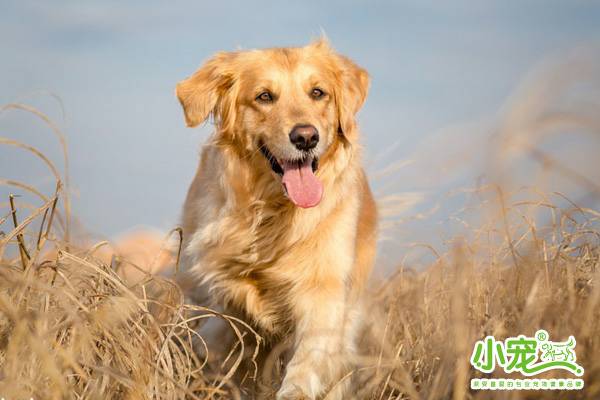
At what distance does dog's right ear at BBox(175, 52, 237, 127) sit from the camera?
4.51 metres

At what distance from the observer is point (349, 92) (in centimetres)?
452

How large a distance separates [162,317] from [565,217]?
6.96ft

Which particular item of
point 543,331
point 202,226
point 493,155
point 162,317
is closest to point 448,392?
point 543,331

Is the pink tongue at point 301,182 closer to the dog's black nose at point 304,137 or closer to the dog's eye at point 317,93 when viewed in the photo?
the dog's black nose at point 304,137

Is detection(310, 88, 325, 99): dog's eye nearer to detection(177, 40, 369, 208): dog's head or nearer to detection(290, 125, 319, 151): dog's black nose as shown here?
detection(177, 40, 369, 208): dog's head

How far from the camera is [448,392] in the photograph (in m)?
2.73

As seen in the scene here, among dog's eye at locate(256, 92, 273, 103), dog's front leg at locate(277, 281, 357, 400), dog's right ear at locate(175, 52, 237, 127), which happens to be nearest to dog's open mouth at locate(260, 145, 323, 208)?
dog's eye at locate(256, 92, 273, 103)

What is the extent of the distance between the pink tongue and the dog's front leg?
0.49 metres

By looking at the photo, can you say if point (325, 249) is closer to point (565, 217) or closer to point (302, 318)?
point (302, 318)

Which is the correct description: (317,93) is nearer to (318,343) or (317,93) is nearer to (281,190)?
(281,190)

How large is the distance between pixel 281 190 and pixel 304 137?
1.52ft

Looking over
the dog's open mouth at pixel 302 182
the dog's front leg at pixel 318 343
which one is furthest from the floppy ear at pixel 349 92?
the dog's front leg at pixel 318 343

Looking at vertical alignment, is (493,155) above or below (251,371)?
above

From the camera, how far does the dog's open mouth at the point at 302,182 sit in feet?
13.5
